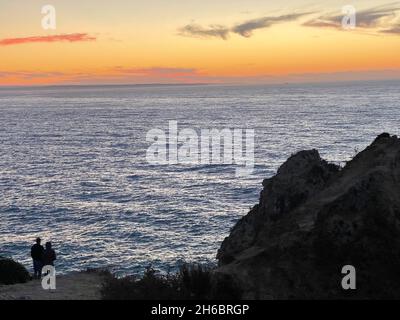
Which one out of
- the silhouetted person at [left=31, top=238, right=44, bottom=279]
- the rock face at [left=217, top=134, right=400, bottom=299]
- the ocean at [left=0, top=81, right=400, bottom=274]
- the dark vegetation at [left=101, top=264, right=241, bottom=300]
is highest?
the rock face at [left=217, top=134, right=400, bottom=299]

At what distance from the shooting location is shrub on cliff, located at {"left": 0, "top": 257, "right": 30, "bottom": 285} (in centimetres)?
2317

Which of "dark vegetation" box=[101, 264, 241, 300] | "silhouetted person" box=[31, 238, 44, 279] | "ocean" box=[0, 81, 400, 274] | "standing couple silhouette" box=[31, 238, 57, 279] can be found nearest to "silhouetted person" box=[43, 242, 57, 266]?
"standing couple silhouette" box=[31, 238, 57, 279]

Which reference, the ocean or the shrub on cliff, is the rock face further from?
the ocean

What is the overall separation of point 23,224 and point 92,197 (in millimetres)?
11505

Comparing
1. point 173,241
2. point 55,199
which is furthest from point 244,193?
point 55,199

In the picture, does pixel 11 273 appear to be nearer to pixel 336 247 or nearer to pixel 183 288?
pixel 183 288

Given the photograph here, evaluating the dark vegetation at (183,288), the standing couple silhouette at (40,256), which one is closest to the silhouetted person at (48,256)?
the standing couple silhouette at (40,256)

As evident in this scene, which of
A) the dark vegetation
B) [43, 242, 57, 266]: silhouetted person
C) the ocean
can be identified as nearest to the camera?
the dark vegetation

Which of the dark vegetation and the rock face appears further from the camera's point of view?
the dark vegetation

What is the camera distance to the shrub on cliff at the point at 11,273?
23172mm

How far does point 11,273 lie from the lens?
23.6m

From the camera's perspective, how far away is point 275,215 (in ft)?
61.0

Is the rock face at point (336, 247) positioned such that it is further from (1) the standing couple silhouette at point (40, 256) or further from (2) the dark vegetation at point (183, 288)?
(1) the standing couple silhouette at point (40, 256)
